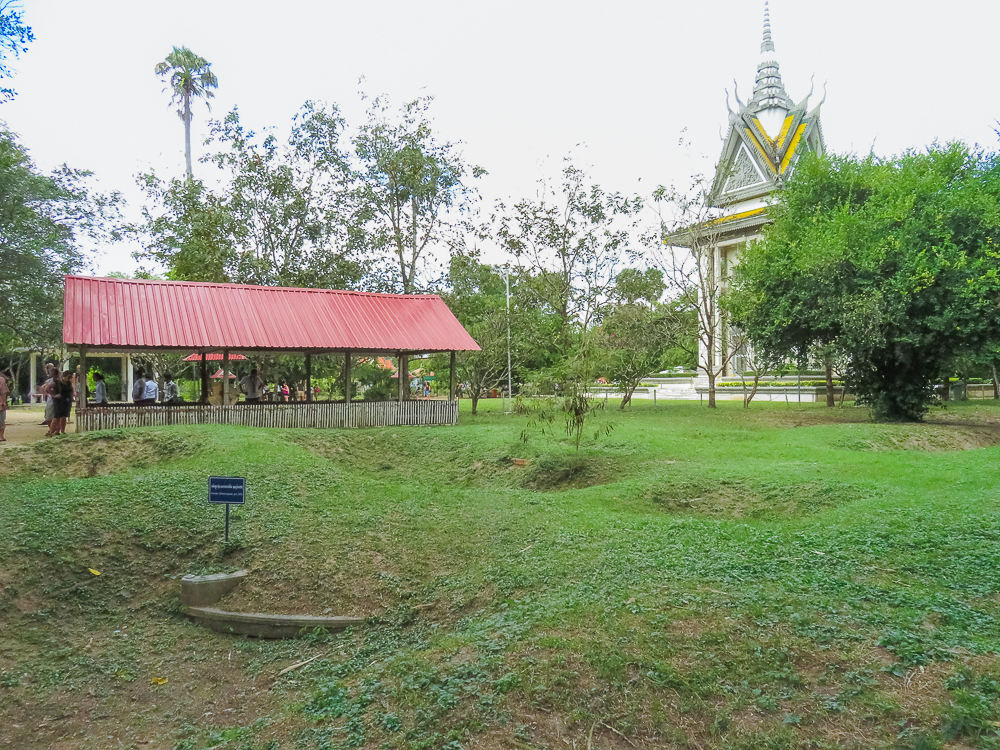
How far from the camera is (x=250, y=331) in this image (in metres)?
17.7

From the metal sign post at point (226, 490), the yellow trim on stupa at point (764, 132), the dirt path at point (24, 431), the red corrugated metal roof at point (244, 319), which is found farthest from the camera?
the yellow trim on stupa at point (764, 132)

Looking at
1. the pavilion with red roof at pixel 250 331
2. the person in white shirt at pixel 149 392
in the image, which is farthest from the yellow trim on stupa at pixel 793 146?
the person in white shirt at pixel 149 392

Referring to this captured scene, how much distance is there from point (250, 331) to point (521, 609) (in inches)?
555

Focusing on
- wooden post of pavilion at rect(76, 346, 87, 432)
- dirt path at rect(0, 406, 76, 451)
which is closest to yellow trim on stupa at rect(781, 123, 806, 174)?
wooden post of pavilion at rect(76, 346, 87, 432)

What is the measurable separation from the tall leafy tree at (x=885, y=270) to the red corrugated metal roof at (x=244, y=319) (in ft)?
31.2

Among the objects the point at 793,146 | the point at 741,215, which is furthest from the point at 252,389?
the point at 793,146

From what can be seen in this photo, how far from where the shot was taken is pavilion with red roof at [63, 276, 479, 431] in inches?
628

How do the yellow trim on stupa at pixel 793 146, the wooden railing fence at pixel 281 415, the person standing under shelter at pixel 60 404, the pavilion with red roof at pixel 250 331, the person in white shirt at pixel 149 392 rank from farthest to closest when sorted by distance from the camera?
1. the yellow trim on stupa at pixel 793 146
2. the person in white shirt at pixel 149 392
3. the pavilion with red roof at pixel 250 331
4. the person standing under shelter at pixel 60 404
5. the wooden railing fence at pixel 281 415

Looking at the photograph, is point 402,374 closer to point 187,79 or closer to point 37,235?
point 37,235

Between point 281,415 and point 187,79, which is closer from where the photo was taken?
point 281,415

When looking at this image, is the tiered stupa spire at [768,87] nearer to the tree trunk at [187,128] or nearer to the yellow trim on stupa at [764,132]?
the yellow trim on stupa at [764,132]

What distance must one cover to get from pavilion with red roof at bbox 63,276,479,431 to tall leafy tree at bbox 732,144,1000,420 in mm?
9540

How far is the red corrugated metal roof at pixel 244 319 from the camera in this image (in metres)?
16.2

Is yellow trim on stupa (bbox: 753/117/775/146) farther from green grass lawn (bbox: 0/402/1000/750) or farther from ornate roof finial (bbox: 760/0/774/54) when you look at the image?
green grass lawn (bbox: 0/402/1000/750)
